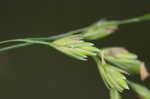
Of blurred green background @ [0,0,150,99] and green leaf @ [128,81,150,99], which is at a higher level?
blurred green background @ [0,0,150,99]

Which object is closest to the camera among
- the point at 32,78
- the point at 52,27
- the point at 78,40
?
the point at 78,40

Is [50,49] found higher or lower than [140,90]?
higher

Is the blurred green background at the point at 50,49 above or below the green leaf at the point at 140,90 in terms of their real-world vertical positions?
above

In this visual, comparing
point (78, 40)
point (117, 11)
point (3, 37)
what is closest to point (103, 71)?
point (78, 40)

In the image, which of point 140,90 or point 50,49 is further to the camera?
point 50,49

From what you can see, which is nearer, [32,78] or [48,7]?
[48,7]

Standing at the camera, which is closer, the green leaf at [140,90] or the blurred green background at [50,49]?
the green leaf at [140,90]

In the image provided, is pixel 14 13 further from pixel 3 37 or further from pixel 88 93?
pixel 88 93

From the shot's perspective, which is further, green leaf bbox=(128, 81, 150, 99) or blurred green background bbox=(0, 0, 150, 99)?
blurred green background bbox=(0, 0, 150, 99)
